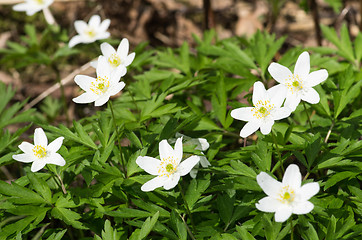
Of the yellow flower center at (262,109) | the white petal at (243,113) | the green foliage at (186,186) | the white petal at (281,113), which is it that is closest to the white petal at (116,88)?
the green foliage at (186,186)

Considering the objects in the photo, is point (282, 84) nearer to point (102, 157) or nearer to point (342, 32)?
point (102, 157)

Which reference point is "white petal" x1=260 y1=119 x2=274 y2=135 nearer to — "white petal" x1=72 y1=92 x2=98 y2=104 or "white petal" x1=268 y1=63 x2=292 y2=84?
"white petal" x1=268 y1=63 x2=292 y2=84

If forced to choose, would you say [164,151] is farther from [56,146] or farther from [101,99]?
[56,146]

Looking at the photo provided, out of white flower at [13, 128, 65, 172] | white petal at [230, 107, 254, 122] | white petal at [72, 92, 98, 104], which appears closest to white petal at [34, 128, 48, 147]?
white flower at [13, 128, 65, 172]

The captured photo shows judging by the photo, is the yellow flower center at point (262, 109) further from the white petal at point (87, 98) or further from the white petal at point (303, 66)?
the white petal at point (87, 98)

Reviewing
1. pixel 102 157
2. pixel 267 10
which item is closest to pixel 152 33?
pixel 267 10

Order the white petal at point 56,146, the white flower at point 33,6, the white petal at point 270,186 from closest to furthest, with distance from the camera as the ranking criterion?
the white petal at point 270,186 < the white petal at point 56,146 < the white flower at point 33,6
